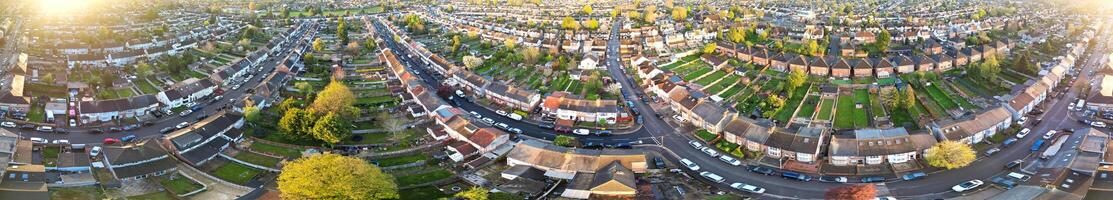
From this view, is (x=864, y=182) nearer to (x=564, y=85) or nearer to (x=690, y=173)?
(x=690, y=173)

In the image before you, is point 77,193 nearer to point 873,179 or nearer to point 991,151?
point 873,179

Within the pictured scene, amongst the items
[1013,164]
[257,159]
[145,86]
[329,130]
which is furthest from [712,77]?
[145,86]

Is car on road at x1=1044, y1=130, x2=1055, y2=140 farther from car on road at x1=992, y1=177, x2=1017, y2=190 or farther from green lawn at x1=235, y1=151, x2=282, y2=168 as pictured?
green lawn at x1=235, y1=151, x2=282, y2=168

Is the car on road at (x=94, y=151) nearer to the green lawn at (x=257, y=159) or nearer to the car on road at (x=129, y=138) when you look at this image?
the car on road at (x=129, y=138)

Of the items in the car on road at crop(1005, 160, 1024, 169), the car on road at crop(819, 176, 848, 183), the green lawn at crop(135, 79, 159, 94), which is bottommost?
the car on road at crop(819, 176, 848, 183)

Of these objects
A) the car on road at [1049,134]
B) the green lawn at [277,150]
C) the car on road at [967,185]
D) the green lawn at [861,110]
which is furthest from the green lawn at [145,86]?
the car on road at [1049,134]

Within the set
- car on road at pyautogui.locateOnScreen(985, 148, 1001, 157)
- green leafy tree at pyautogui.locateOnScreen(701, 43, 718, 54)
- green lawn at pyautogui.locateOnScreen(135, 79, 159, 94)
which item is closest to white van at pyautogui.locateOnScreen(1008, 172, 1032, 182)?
car on road at pyautogui.locateOnScreen(985, 148, 1001, 157)
